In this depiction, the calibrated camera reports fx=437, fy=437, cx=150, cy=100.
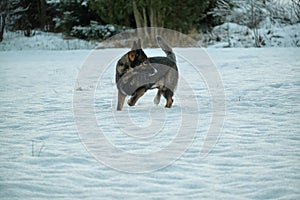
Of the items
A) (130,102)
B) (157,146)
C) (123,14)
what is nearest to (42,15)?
(123,14)

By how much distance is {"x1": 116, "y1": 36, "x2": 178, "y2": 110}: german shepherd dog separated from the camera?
5.75 m

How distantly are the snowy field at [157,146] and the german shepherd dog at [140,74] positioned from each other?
0.24 m

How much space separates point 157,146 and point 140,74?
1.88m

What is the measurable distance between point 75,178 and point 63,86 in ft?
18.8

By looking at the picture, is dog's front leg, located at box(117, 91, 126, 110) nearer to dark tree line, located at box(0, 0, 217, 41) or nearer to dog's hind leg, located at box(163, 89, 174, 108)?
dog's hind leg, located at box(163, 89, 174, 108)

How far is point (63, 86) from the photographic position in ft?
28.8

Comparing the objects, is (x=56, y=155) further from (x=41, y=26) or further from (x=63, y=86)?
(x=41, y=26)

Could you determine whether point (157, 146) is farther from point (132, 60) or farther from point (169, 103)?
point (169, 103)

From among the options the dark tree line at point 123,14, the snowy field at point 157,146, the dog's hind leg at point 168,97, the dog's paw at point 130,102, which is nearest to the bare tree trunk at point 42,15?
the dark tree line at point 123,14

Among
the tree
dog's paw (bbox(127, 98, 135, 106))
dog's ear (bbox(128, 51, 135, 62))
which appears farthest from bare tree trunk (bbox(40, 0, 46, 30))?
dog's ear (bbox(128, 51, 135, 62))

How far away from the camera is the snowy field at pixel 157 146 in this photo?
3014 millimetres

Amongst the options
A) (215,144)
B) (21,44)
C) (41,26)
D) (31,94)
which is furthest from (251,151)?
(41,26)

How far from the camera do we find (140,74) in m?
5.77

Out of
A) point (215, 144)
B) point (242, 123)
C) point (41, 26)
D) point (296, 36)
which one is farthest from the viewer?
point (41, 26)
